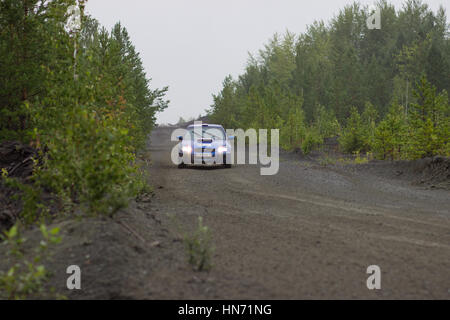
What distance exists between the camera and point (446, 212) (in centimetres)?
908

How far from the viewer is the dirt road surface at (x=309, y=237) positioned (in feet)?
14.2

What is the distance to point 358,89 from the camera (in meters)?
47.9

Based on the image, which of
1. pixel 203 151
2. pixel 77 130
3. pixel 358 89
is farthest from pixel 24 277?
pixel 358 89

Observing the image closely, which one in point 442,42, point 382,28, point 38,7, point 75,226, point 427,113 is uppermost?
point 382,28

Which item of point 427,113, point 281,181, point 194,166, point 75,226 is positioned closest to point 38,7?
point 194,166

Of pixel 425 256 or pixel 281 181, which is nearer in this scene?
pixel 425 256

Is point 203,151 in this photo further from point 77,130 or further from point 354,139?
point 354,139

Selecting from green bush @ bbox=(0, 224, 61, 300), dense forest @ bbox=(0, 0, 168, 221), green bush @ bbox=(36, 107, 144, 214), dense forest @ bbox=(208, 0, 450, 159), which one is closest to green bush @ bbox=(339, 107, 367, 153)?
dense forest @ bbox=(208, 0, 450, 159)

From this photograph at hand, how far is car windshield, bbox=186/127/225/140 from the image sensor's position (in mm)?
16547

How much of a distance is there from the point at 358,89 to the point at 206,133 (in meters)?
35.6

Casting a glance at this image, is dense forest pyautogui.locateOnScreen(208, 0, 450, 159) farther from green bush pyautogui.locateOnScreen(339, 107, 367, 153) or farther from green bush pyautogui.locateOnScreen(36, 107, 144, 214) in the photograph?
A: green bush pyautogui.locateOnScreen(36, 107, 144, 214)

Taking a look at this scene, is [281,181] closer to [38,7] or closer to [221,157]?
[221,157]

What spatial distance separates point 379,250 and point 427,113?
45.1ft

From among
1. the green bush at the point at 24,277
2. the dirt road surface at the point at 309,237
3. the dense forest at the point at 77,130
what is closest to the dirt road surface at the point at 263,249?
the dirt road surface at the point at 309,237
